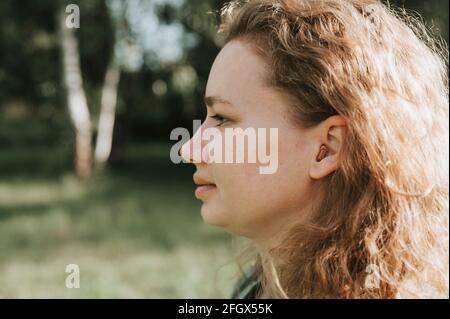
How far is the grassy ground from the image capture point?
4.51 metres

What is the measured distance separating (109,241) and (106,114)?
743 centimetres

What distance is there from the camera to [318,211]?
155 centimetres

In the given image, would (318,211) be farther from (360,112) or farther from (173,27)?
(173,27)

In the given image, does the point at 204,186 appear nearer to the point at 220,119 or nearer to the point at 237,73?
the point at 220,119

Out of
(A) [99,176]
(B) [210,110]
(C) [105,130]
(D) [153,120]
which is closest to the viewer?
(B) [210,110]

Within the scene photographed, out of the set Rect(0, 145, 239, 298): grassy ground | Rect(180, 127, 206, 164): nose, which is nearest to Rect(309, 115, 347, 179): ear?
Rect(180, 127, 206, 164): nose

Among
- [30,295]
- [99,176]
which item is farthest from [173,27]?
[30,295]

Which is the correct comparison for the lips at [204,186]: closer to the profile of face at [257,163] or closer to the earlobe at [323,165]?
the profile of face at [257,163]

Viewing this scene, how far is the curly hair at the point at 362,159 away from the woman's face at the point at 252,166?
0.04 m

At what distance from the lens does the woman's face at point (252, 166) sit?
1538 millimetres

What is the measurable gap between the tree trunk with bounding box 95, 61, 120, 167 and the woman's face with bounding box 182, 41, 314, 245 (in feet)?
38.4

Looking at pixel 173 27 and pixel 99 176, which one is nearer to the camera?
pixel 99 176

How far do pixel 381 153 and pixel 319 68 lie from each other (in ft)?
0.93

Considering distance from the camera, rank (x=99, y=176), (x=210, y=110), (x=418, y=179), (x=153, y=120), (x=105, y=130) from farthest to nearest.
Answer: (x=153, y=120), (x=105, y=130), (x=99, y=176), (x=210, y=110), (x=418, y=179)
